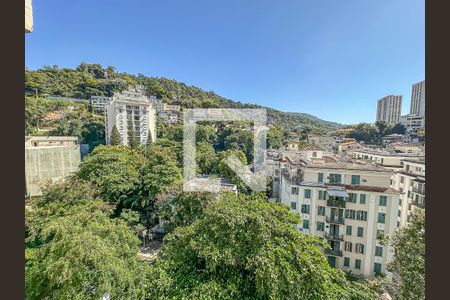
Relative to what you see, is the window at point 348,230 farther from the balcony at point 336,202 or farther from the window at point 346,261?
the window at point 346,261

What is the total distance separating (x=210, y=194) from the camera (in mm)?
10625

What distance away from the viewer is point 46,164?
809 inches

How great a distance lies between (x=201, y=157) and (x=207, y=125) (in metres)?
9.04

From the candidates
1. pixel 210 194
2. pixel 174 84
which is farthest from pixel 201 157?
pixel 174 84

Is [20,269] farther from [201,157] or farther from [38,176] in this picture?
[38,176]

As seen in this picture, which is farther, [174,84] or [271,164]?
[174,84]

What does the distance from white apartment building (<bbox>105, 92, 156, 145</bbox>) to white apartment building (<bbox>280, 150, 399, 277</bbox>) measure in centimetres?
2877

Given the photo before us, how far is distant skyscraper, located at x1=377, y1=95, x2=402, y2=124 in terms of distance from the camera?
143 ft

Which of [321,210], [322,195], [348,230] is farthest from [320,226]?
[322,195]

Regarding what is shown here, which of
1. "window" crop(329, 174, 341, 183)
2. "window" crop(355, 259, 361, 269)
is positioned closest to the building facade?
"window" crop(329, 174, 341, 183)

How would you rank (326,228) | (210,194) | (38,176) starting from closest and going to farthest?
(210,194), (326,228), (38,176)

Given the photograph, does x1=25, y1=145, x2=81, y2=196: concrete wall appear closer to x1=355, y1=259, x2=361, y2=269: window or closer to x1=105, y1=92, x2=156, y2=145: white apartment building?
x1=105, y1=92, x2=156, y2=145: white apartment building

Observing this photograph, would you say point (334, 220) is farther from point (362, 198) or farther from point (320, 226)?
point (362, 198)

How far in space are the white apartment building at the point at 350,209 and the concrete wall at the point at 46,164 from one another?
21.9 m
